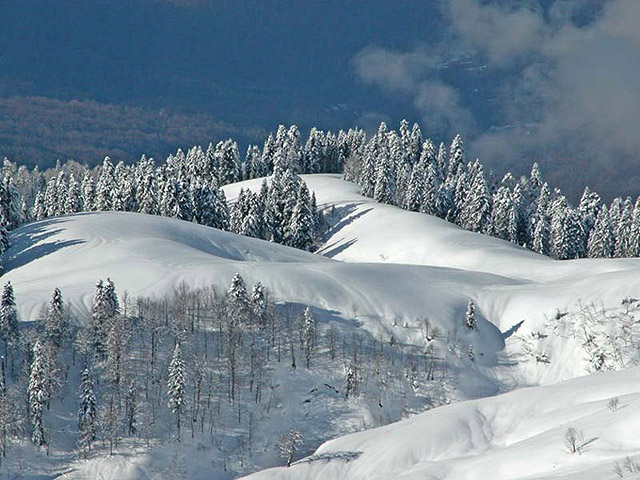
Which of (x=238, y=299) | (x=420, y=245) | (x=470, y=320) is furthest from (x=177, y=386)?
(x=420, y=245)

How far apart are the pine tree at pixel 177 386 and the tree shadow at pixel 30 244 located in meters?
38.5

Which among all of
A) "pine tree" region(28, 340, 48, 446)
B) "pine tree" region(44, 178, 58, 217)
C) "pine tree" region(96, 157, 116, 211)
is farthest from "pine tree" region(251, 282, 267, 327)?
"pine tree" region(44, 178, 58, 217)

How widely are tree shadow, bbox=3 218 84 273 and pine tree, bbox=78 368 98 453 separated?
36.8 meters

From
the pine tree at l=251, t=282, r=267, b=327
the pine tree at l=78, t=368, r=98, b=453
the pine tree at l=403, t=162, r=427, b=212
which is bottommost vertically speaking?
the pine tree at l=78, t=368, r=98, b=453

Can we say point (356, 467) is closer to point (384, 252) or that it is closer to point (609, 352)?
point (609, 352)

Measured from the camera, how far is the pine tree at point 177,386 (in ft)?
200

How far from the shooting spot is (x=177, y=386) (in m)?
60.9

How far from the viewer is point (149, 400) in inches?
2478

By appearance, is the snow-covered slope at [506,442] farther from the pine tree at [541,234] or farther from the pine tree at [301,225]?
the pine tree at [541,234]

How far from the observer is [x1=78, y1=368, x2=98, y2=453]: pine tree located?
56.9m

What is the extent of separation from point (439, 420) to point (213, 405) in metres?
24.3

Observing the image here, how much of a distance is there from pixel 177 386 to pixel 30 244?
45.4 m

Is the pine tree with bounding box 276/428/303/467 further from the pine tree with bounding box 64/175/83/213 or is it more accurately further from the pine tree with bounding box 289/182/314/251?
the pine tree with bounding box 64/175/83/213

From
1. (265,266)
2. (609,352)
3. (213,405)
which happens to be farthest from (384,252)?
(213,405)
